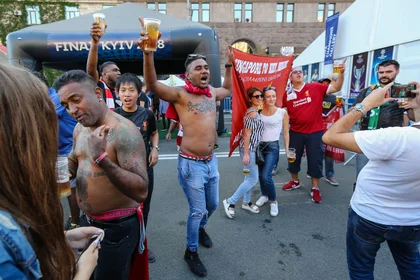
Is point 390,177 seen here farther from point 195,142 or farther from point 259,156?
point 259,156

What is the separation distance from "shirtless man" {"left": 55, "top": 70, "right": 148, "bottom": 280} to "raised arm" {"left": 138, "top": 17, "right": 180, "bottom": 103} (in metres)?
0.53

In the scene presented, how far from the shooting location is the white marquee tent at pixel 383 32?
517cm

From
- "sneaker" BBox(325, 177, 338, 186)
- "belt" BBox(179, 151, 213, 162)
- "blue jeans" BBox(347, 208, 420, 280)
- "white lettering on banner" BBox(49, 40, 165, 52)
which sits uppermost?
"white lettering on banner" BBox(49, 40, 165, 52)

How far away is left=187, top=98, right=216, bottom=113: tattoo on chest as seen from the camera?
2.35 meters

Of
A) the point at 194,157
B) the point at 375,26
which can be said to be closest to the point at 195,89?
the point at 194,157

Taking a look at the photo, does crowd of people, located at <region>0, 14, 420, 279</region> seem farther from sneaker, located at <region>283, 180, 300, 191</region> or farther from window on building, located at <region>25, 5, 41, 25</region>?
window on building, located at <region>25, 5, 41, 25</region>

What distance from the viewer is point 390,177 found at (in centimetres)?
143

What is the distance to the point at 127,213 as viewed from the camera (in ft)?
4.83

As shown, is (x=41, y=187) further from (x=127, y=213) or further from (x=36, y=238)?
(x=127, y=213)

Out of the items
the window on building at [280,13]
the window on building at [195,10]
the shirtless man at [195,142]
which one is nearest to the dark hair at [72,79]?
the shirtless man at [195,142]

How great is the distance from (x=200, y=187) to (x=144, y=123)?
90 cm

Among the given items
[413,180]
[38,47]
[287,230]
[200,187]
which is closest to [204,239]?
[200,187]

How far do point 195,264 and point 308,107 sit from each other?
259 centimetres

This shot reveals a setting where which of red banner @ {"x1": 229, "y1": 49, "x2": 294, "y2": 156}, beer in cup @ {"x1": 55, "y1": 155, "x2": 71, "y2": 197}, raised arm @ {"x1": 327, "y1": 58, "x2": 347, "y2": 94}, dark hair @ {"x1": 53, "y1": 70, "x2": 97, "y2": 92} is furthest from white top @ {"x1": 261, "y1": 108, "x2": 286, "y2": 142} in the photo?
beer in cup @ {"x1": 55, "y1": 155, "x2": 71, "y2": 197}
